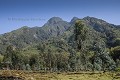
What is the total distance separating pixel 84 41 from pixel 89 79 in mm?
52742

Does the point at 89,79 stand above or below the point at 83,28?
below

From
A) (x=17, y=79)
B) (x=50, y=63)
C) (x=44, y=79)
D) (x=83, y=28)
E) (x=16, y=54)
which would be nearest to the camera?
(x=17, y=79)

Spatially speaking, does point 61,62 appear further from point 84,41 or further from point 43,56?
point 84,41

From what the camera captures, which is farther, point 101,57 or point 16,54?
point 16,54

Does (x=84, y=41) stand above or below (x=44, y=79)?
above

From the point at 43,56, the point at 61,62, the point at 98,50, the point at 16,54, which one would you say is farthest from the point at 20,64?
the point at 98,50

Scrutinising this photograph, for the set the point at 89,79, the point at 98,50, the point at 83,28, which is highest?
the point at 83,28

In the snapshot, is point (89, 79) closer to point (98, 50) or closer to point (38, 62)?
point (98, 50)

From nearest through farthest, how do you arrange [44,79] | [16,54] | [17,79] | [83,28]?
[17,79], [44,79], [83,28], [16,54]

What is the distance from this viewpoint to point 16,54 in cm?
17662

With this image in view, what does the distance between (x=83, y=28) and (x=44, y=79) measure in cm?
5446

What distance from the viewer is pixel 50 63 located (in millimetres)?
165250

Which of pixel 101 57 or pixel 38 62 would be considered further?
pixel 38 62

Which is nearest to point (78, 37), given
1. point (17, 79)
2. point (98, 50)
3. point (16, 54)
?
point (98, 50)
